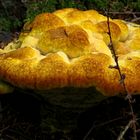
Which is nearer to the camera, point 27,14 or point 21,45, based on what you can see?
point 21,45

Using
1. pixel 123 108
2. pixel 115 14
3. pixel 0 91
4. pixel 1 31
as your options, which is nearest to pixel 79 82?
pixel 0 91

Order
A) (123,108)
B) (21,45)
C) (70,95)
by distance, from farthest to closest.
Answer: (123,108), (21,45), (70,95)

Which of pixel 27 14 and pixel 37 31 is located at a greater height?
pixel 37 31

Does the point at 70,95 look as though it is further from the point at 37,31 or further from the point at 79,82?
the point at 37,31

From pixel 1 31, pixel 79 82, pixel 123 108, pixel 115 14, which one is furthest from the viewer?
pixel 115 14

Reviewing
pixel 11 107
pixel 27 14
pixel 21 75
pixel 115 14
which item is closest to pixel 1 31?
pixel 27 14

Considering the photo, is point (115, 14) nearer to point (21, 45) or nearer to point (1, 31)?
point (1, 31)

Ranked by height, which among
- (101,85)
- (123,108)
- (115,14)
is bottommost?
(123,108)
